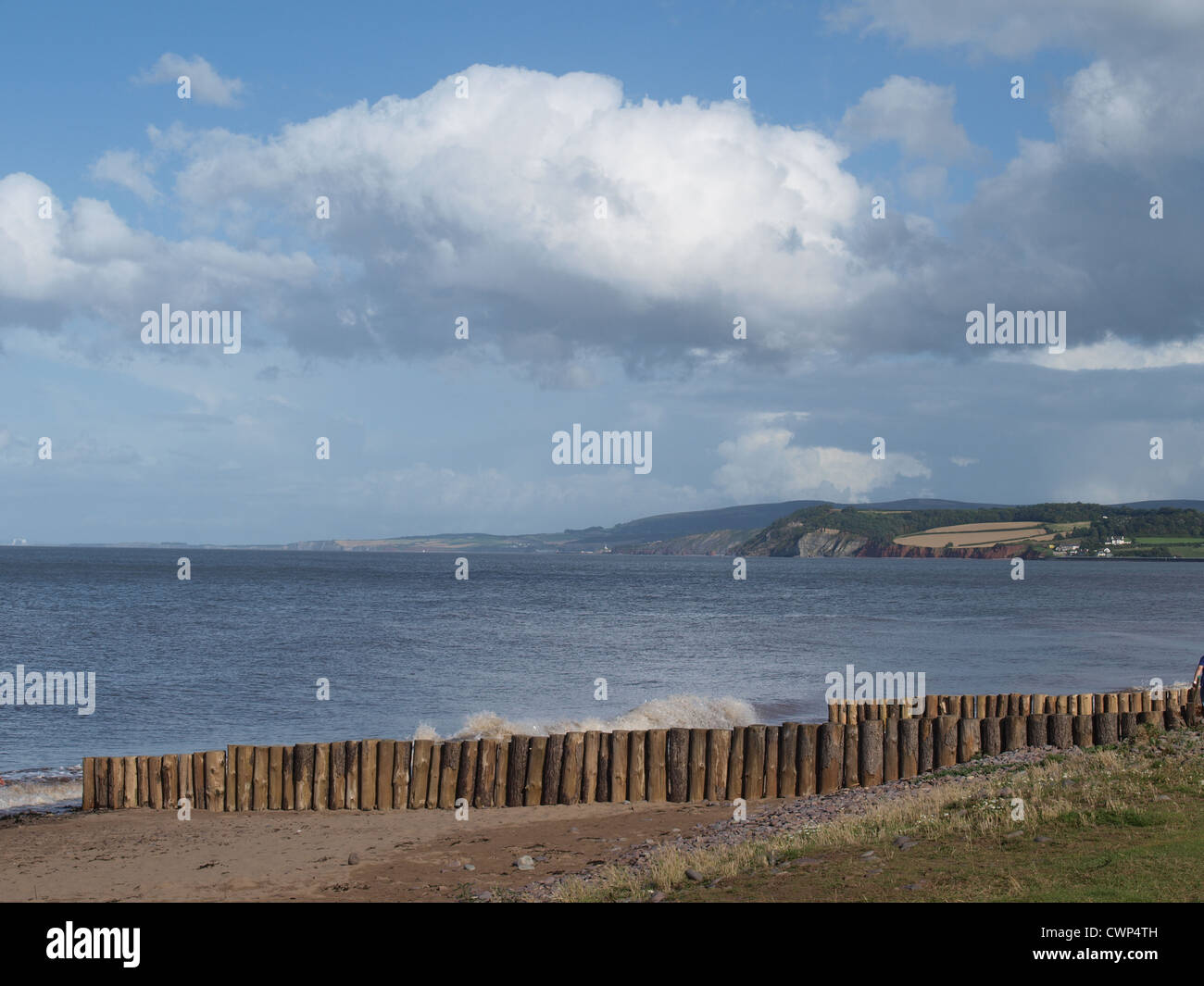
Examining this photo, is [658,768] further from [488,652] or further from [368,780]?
[488,652]

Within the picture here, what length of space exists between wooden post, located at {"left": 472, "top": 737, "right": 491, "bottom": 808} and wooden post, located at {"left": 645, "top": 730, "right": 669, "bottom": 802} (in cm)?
173

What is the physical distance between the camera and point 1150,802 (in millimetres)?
11500

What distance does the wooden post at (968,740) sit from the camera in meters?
17.0

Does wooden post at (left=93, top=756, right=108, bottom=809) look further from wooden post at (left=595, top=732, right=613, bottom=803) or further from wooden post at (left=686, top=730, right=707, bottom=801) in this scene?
wooden post at (left=686, top=730, right=707, bottom=801)

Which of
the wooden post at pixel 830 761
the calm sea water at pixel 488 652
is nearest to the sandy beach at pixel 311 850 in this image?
the wooden post at pixel 830 761

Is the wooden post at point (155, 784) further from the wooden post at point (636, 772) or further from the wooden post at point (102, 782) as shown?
the wooden post at point (636, 772)

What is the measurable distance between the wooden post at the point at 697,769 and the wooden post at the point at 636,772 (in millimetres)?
714

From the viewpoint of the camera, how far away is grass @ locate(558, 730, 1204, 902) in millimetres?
8844

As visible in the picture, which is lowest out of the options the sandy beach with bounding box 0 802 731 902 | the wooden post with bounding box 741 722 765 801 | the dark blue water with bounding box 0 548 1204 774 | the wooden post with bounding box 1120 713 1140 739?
the dark blue water with bounding box 0 548 1204 774

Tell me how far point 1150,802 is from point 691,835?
539cm

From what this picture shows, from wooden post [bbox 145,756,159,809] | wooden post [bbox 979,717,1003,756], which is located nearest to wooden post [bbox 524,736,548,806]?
wooden post [bbox 145,756,159,809]
